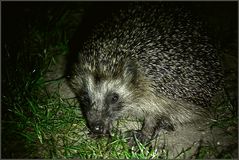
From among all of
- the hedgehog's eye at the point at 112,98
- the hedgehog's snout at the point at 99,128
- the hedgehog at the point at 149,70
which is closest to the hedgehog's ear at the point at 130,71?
the hedgehog at the point at 149,70

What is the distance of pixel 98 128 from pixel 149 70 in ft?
2.06

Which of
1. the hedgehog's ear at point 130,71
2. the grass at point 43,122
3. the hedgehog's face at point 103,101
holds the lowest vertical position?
the grass at point 43,122

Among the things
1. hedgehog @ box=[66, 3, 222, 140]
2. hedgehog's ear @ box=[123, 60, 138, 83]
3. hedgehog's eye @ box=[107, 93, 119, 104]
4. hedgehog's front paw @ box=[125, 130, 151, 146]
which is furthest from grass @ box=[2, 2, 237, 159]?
hedgehog's ear @ box=[123, 60, 138, 83]

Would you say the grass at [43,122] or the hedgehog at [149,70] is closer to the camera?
the grass at [43,122]

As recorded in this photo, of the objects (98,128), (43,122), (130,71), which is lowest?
(43,122)

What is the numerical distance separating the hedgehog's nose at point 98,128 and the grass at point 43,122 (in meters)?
0.09

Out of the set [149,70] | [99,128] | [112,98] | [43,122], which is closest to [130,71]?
[149,70]

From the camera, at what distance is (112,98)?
3.46 m

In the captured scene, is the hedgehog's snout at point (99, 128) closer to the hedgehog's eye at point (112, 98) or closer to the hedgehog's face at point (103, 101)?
the hedgehog's face at point (103, 101)

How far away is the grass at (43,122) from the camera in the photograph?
3266 millimetres

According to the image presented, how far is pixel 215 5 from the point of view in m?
5.34

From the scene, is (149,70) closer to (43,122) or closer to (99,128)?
(99,128)

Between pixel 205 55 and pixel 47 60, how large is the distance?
5.52 ft

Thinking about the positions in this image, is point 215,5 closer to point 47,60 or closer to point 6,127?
point 47,60
